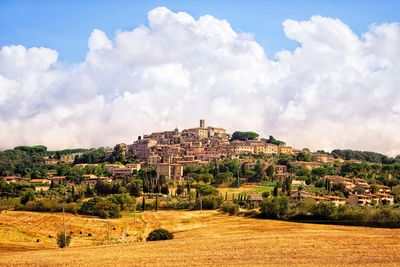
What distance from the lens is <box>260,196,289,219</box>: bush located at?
7594 cm

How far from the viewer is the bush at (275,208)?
7594 cm

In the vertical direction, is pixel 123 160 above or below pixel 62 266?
above

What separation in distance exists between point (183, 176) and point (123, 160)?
38.7 meters

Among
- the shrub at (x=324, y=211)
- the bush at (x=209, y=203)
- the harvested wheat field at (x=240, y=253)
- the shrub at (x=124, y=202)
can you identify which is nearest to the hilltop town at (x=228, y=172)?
the bush at (x=209, y=203)

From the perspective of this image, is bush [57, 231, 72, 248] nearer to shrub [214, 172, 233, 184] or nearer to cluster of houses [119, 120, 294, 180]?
shrub [214, 172, 233, 184]

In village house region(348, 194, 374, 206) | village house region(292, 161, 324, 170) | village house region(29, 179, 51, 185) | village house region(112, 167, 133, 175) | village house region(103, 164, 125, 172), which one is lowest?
A: village house region(348, 194, 374, 206)

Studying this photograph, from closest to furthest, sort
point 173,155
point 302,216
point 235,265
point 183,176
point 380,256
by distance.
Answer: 1. point 235,265
2. point 380,256
3. point 302,216
4. point 183,176
5. point 173,155

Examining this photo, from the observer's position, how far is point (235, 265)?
35688 millimetres

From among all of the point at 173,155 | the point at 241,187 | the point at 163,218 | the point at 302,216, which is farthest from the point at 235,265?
the point at 173,155

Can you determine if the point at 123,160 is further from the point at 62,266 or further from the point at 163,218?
the point at 62,266

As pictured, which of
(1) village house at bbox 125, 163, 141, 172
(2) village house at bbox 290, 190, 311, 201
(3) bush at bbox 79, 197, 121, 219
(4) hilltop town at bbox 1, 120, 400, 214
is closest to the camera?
(3) bush at bbox 79, 197, 121, 219

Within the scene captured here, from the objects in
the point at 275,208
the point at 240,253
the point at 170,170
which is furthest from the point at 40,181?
the point at 240,253

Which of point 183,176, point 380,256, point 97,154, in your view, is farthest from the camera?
point 97,154

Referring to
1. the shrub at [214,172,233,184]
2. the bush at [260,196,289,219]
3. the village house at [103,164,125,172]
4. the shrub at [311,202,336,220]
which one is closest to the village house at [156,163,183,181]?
the village house at [103,164,125,172]
